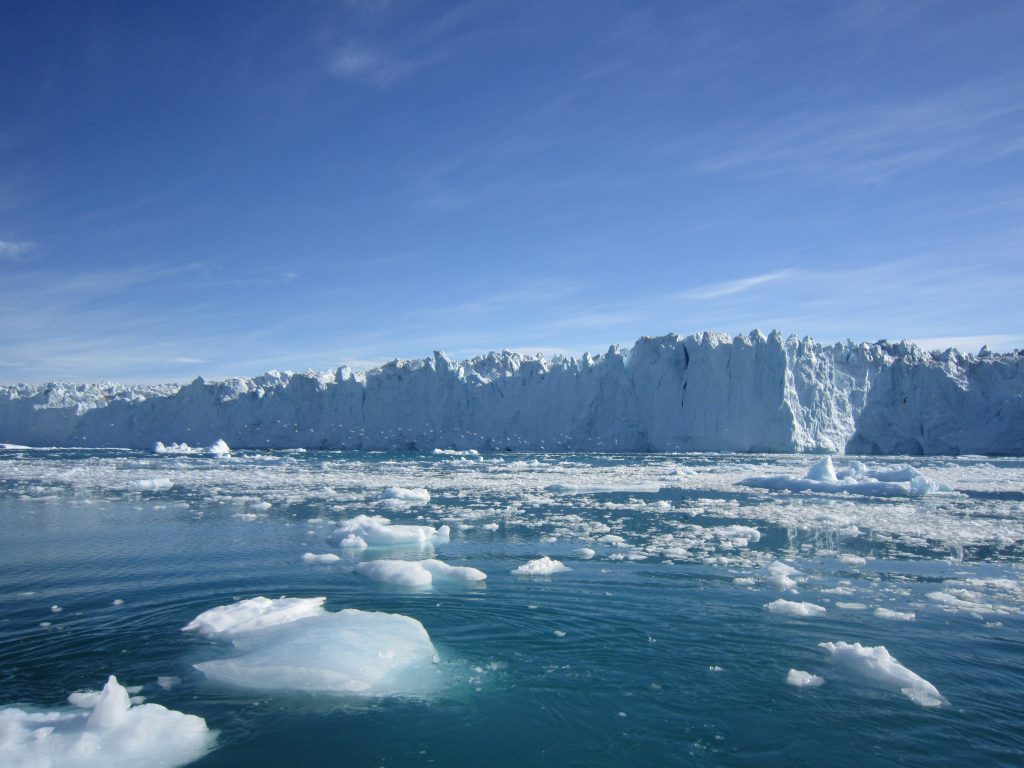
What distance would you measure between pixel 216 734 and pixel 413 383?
3803 cm

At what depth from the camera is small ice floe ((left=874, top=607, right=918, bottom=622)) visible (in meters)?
5.84

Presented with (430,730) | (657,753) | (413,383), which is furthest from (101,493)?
(413,383)

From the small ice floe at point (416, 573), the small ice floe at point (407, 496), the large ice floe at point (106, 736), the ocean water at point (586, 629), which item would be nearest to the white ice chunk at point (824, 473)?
the ocean water at point (586, 629)

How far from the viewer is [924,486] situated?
15609 millimetres

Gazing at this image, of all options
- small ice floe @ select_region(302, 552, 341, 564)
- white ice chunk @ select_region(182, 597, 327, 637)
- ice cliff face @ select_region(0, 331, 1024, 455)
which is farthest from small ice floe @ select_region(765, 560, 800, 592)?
ice cliff face @ select_region(0, 331, 1024, 455)

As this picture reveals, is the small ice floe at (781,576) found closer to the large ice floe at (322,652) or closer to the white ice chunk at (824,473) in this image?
the large ice floe at (322,652)

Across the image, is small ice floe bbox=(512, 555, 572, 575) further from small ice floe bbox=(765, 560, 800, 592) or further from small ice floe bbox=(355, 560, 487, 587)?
small ice floe bbox=(765, 560, 800, 592)

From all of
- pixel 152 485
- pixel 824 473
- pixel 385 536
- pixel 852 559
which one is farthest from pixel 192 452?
pixel 852 559

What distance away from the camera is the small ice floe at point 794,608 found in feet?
19.7

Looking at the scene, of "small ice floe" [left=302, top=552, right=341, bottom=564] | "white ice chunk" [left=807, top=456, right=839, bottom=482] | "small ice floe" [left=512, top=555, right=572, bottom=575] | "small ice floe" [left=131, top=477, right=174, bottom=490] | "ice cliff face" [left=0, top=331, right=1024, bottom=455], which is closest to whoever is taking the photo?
"small ice floe" [left=512, top=555, right=572, bottom=575]

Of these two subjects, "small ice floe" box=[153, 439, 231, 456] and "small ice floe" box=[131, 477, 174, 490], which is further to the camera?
"small ice floe" box=[153, 439, 231, 456]

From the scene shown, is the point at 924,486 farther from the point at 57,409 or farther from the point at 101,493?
the point at 57,409

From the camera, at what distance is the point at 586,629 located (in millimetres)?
5672

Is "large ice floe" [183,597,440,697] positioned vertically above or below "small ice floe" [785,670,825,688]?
above
